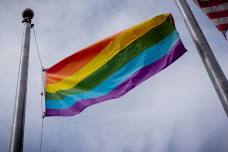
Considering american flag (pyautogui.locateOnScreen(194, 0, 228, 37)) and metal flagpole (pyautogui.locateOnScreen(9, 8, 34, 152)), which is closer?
metal flagpole (pyautogui.locateOnScreen(9, 8, 34, 152))

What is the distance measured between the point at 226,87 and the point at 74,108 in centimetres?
408

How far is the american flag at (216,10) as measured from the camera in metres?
6.89

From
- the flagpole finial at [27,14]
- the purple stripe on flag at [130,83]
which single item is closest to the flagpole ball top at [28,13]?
the flagpole finial at [27,14]

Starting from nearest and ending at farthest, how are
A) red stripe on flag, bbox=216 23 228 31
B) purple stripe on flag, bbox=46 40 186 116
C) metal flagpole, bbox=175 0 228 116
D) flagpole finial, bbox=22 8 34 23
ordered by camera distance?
metal flagpole, bbox=175 0 228 116, red stripe on flag, bbox=216 23 228 31, purple stripe on flag, bbox=46 40 186 116, flagpole finial, bbox=22 8 34 23

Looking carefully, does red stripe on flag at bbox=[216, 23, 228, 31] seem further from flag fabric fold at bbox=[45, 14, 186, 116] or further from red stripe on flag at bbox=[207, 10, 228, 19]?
flag fabric fold at bbox=[45, 14, 186, 116]

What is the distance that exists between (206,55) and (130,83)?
2.70m

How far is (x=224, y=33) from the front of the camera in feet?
23.7

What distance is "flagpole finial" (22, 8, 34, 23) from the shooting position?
27.2 ft

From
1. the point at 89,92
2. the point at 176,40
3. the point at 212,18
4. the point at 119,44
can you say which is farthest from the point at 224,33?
the point at 89,92

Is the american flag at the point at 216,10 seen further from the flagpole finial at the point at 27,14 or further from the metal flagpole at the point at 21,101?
the flagpole finial at the point at 27,14

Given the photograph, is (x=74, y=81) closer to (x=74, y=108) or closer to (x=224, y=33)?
(x=74, y=108)

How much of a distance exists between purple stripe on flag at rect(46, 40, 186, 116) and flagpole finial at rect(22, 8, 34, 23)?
8.41ft

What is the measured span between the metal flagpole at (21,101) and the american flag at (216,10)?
4017mm

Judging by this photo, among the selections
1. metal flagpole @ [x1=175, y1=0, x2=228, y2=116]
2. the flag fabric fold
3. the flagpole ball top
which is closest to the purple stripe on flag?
the flag fabric fold
